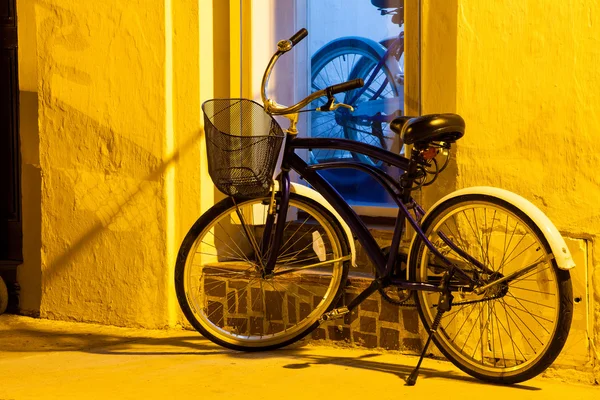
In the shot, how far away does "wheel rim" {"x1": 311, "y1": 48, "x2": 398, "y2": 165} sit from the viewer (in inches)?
236

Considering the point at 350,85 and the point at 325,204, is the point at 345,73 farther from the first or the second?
the point at 350,85

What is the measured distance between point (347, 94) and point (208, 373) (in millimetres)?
1968

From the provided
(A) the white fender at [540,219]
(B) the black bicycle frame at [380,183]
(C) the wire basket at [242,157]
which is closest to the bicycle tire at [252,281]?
(B) the black bicycle frame at [380,183]

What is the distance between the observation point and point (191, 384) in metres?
4.78

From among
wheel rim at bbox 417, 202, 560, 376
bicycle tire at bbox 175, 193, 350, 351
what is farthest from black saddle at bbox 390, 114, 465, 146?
bicycle tire at bbox 175, 193, 350, 351

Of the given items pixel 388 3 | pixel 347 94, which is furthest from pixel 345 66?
pixel 388 3

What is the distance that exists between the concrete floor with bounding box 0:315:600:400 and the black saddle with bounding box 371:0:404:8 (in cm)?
193

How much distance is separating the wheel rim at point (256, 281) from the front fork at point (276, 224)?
0.20 ft

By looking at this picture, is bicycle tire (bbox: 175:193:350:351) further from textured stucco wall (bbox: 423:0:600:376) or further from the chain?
textured stucco wall (bbox: 423:0:600:376)

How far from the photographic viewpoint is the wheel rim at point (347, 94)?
19.7ft

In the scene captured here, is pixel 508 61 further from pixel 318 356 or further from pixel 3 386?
pixel 3 386

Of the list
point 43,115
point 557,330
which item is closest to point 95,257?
point 43,115

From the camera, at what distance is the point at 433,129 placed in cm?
450

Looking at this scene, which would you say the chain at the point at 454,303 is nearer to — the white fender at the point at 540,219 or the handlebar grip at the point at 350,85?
the white fender at the point at 540,219
